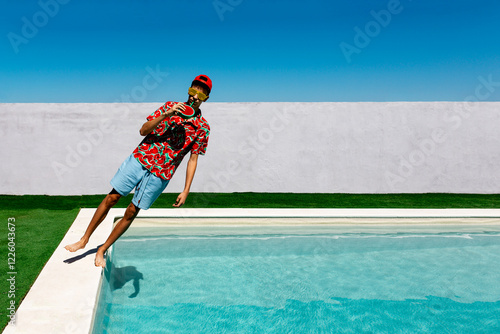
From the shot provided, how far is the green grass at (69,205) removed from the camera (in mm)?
3340

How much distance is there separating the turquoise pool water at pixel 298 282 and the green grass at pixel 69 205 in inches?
24.2

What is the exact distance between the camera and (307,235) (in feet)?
17.9

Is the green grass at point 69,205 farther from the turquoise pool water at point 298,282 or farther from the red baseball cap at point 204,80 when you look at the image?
the red baseball cap at point 204,80

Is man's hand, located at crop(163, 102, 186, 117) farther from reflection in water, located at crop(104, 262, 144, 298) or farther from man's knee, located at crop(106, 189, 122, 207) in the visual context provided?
reflection in water, located at crop(104, 262, 144, 298)

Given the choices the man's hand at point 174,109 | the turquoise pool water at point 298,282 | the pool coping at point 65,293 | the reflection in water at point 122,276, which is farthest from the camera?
the reflection in water at point 122,276

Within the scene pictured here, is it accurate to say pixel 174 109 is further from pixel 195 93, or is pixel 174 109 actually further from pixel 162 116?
pixel 195 93

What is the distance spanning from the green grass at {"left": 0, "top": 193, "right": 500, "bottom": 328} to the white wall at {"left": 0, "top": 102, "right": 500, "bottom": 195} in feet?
1.74

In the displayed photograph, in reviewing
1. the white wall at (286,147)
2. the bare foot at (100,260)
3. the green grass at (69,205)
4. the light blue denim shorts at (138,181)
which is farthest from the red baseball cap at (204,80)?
the white wall at (286,147)

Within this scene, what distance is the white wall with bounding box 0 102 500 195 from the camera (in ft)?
28.3

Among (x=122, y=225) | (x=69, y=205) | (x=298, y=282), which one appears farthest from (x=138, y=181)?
(x=69, y=205)

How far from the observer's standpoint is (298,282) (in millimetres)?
3861

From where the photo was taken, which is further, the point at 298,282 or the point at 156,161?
the point at 298,282

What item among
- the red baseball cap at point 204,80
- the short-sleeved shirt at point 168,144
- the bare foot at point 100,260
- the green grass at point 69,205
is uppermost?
the red baseball cap at point 204,80

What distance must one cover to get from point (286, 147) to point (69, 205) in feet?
15.6
